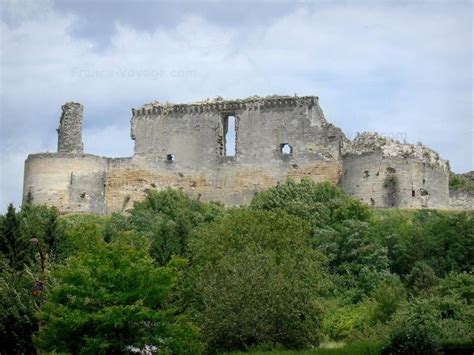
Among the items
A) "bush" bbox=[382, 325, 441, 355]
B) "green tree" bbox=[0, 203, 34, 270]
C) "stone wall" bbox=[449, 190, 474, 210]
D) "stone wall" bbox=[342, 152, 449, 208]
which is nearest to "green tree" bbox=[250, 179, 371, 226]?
"stone wall" bbox=[342, 152, 449, 208]

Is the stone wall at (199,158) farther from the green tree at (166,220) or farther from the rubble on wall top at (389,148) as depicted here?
the green tree at (166,220)

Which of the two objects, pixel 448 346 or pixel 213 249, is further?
pixel 213 249

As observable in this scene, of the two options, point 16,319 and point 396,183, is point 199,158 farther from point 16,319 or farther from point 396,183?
point 16,319

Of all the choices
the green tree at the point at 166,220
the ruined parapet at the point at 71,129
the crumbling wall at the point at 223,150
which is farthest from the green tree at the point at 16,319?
the ruined parapet at the point at 71,129

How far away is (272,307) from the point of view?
108ft

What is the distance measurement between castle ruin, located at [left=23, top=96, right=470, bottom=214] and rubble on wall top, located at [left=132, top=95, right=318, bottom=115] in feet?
0.19

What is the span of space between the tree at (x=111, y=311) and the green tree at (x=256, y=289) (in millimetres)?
2144

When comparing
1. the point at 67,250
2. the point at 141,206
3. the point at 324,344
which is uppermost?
the point at 141,206

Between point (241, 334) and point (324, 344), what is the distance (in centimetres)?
487

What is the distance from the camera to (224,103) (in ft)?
198

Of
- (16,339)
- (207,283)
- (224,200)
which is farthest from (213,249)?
(224,200)

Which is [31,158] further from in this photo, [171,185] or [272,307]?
[272,307]

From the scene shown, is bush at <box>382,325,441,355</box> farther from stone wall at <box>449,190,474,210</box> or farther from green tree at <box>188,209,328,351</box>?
stone wall at <box>449,190,474,210</box>

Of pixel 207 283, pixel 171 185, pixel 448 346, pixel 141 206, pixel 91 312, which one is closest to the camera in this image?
pixel 448 346
